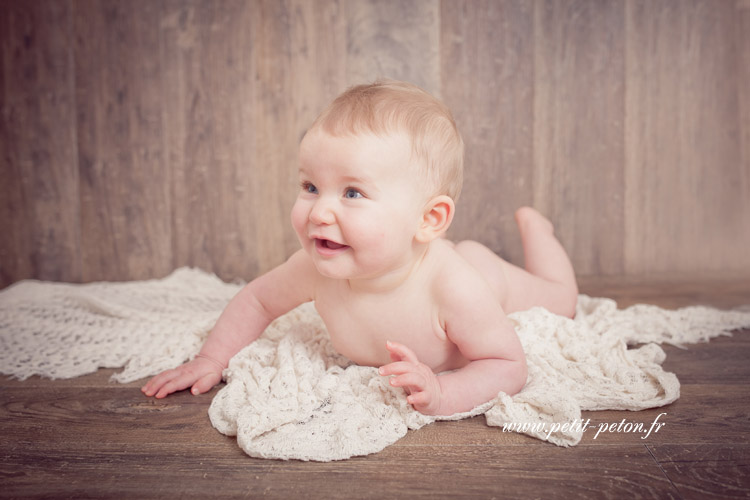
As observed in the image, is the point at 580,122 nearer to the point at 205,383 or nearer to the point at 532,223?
the point at 532,223

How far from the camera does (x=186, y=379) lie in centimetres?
97

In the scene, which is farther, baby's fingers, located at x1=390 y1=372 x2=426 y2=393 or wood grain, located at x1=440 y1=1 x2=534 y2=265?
wood grain, located at x1=440 y1=1 x2=534 y2=265

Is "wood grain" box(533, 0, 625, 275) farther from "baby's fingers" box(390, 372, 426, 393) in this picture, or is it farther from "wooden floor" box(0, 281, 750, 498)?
"baby's fingers" box(390, 372, 426, 393)

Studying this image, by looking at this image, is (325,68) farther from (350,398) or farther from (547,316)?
(350,398)

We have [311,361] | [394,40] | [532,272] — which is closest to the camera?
[311,361]

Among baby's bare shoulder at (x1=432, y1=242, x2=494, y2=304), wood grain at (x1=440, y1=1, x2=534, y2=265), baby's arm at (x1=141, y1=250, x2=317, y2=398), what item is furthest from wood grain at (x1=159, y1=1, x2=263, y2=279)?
baby's bare shoulder at (x1=432, y1=242, x2=494, y2=304)

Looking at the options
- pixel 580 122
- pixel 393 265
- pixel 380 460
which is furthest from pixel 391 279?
pixel 580 122

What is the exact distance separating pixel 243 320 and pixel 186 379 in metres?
0.15

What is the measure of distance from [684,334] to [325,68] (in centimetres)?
129

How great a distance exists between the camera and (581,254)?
1.95m

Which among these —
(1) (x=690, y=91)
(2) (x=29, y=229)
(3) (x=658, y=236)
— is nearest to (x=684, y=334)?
(3) (x=658, y=236)

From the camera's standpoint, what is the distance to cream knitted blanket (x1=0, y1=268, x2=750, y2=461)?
79 cm

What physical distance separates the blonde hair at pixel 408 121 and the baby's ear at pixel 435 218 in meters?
0.02

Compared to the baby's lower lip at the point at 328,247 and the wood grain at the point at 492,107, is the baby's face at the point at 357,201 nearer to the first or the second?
the baby's lower lip at the point at 328,247
